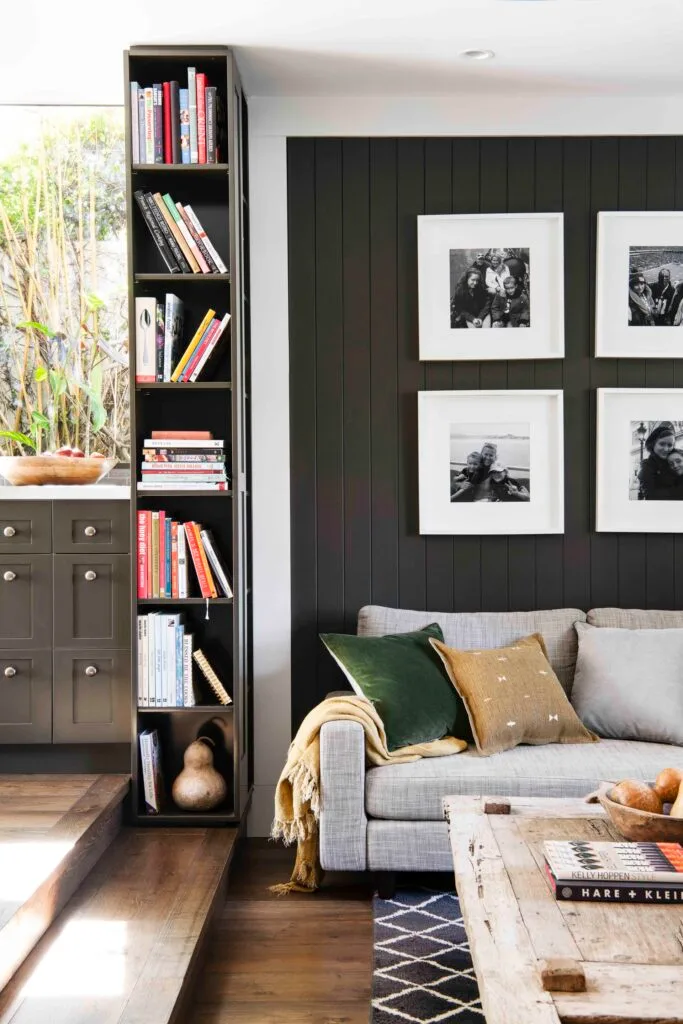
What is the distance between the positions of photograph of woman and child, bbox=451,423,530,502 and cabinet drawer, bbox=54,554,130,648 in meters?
1.32

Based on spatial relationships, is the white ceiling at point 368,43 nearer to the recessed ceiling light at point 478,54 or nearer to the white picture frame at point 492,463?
the recessed ceiling light at point 478,54

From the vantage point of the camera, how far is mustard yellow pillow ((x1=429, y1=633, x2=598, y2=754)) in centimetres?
319

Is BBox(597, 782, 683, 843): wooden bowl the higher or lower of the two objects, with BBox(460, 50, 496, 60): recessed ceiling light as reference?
lower

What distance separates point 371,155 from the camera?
3.80 m

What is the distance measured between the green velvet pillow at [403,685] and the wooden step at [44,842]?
92 centimetres

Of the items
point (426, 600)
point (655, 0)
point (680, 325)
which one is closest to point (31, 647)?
point (426, 600)

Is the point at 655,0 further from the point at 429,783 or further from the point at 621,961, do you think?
the point at 621,961

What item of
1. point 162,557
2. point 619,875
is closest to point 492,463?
point 162,557

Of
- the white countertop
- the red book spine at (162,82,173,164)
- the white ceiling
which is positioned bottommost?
the white countertop

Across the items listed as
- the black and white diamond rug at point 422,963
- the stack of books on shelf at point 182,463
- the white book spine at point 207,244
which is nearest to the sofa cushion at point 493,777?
the black and white diamond rug at point 422,963

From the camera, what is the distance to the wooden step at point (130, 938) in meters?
2.15

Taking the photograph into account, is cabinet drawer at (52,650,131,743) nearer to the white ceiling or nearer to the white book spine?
the white book spine

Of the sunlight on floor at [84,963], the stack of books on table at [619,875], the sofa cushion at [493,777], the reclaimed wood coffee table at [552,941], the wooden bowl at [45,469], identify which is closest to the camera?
the reclaimed wood coffee table at [552,941]

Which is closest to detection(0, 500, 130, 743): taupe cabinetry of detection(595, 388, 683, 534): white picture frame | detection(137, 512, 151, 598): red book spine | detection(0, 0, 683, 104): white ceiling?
detection(137, 512, 151, 598): red book spine
